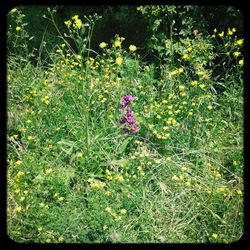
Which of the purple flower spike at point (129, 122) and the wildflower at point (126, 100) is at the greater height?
the wildflower at point (126, 100)

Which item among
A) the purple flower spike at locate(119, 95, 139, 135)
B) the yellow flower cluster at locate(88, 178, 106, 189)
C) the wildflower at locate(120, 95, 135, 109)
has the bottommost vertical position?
the yellow flower cluster at locate(88, 178, 106, 189)

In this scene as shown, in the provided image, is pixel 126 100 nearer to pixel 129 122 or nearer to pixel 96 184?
pixel 129 122

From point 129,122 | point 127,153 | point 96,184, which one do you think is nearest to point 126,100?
point 129,122

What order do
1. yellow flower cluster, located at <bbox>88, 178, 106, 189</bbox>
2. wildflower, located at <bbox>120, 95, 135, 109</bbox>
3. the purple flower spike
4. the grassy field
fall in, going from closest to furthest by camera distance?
1. the grassy field
2. yellow flower cluster, located at <bbox>88, 178, 106, 189</bbox>
3. the purple flower spike
4. wildflower, located at <bbox>120, 95, 135, 109</bbox>

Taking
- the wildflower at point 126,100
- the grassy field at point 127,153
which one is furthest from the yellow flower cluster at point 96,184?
the wildflower at point 126,100

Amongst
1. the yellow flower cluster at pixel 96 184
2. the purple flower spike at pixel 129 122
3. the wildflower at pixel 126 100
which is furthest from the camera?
the wildflower at pixel 126 100

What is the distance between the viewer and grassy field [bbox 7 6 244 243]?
2.51 meters

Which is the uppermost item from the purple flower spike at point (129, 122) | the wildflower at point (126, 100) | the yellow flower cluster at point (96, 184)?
the wildflower at point (126, 100)

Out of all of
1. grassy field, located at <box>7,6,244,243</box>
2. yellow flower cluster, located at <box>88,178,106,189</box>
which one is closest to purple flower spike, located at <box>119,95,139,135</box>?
grassy field, located at <box>7,6,244,243</box>

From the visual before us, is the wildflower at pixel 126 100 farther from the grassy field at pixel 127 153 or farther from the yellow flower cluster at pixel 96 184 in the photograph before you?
the yellow flower cluster at pixel 96 184

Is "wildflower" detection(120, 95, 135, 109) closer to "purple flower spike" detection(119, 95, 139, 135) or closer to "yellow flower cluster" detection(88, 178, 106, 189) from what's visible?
"purple flower spike" detection(119, 95, 139, 135)

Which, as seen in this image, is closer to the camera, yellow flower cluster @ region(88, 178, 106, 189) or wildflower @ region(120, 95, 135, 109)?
yellow flower cluster @ region(88, 178, 106, 189)

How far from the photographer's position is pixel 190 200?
8.69 ft

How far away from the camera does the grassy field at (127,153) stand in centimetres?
251
